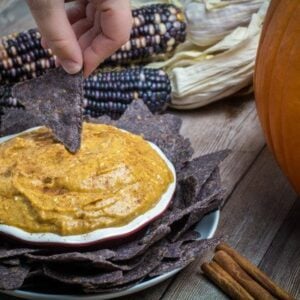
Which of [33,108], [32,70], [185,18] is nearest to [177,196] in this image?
[33,108]

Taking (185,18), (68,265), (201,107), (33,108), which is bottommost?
(201,107)

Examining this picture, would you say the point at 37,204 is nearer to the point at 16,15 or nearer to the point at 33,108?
the point at 33,108

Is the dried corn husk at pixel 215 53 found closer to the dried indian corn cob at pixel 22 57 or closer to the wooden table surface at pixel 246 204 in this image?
the wooden table surface at pixel 246 204

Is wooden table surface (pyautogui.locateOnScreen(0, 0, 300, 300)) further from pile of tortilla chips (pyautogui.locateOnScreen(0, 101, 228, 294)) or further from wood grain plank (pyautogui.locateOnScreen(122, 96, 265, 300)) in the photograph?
pile of tortilla chips (pyautogui.locateOnScreen(0, 101, 228, 294))

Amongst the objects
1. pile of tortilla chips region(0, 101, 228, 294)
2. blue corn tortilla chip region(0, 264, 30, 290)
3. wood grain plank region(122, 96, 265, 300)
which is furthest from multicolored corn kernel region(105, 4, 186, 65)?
blue corn tortilla chip region(0, 264, 30, 290)

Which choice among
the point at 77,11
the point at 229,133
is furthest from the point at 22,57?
the point at 229,133
